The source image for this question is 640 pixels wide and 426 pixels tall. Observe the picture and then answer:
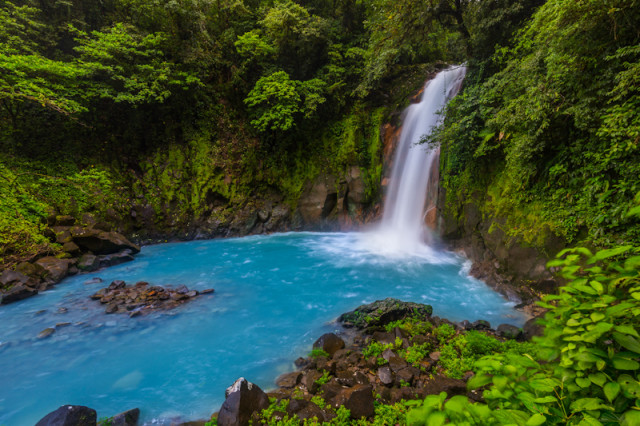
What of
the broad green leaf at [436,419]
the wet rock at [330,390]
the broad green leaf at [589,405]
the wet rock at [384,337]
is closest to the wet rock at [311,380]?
the wet rock at [330,390]

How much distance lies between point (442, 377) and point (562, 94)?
535cm

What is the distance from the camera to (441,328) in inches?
175

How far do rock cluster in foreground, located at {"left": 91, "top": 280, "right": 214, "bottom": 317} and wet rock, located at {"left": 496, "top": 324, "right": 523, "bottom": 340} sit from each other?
22.5ft

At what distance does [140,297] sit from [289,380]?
4.93m

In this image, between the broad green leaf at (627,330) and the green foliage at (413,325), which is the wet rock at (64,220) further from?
the broad green leaf at (627,330)

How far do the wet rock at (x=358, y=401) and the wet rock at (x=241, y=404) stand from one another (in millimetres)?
901

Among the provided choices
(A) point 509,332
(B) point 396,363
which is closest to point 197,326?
(B) point 396,363

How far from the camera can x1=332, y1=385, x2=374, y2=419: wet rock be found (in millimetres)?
2893

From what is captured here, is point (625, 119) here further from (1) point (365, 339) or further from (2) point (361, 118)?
(2) point (361, 118)

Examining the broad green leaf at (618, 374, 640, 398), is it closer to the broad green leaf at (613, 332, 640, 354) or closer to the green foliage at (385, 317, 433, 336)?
the broad green leaf at (613, 332, 640, 354)

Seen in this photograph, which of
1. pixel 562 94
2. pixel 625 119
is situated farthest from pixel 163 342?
pixel 562 94

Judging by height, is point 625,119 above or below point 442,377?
above

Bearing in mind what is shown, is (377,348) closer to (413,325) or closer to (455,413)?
(413,325)

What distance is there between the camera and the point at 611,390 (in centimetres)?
103
